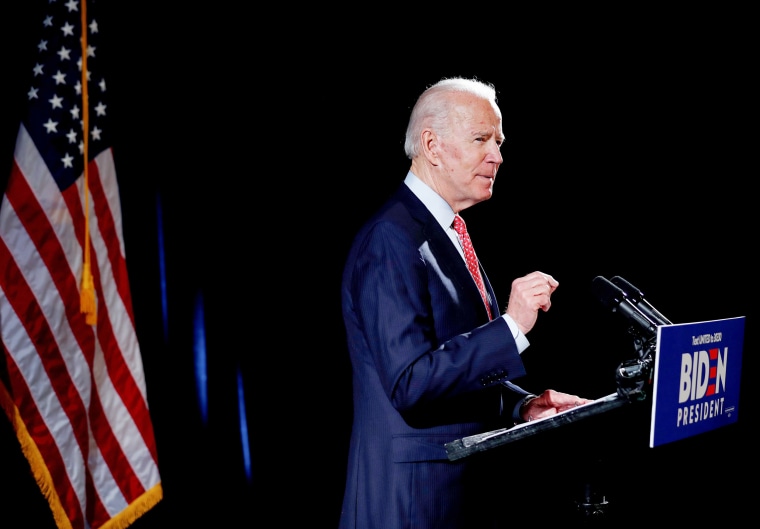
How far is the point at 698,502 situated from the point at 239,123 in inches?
90.8

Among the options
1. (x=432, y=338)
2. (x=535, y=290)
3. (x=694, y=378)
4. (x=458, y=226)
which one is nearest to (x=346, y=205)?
(x=458, y=226)

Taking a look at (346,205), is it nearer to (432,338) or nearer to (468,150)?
(468,150)

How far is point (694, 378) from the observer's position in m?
1.12

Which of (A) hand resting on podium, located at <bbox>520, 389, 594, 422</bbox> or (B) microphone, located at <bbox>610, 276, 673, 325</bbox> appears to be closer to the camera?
(B) microphone, located at <bbox>610, 276, 673, 325</bbox>

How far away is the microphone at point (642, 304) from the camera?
3.90ft

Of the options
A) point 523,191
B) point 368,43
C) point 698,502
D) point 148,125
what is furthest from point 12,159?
point 698,502

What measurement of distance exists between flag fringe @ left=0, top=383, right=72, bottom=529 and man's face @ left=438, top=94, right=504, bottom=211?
144 centimetres

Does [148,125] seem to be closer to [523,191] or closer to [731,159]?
[523,191]

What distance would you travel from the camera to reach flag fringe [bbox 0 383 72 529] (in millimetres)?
2047

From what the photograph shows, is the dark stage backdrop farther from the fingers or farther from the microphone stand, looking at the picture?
the fingers

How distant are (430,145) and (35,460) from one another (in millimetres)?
1523


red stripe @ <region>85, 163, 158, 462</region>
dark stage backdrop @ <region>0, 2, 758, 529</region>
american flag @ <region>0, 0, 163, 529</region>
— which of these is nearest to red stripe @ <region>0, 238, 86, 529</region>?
american flag @ <region>0, 0, 163, 529</region>

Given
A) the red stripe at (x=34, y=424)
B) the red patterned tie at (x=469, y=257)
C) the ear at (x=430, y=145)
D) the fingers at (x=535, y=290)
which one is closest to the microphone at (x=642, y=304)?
the fingers at (x=535, y=290)

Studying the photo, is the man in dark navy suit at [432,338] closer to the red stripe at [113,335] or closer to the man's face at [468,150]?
the man's face at [468,150]
